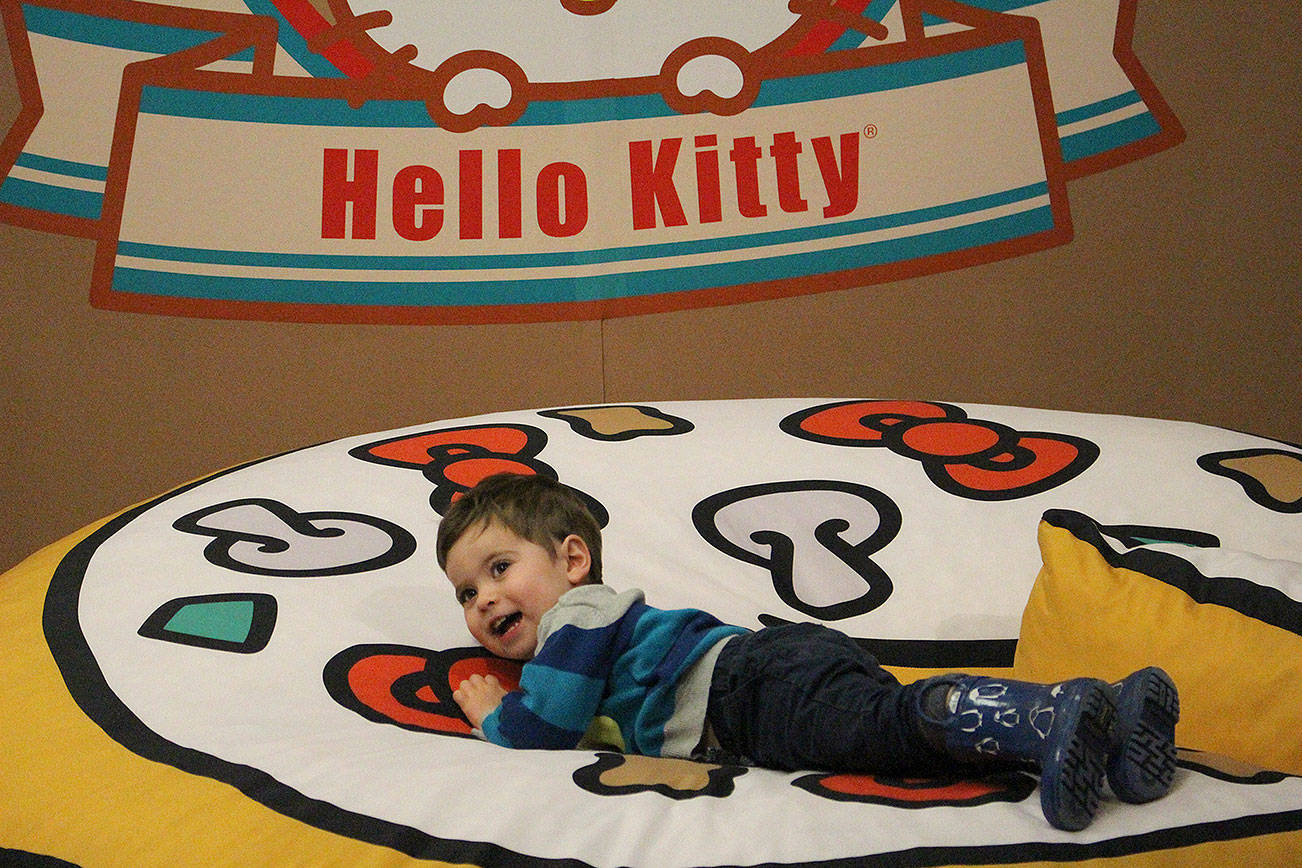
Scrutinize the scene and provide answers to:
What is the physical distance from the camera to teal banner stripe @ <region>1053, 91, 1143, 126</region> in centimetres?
208

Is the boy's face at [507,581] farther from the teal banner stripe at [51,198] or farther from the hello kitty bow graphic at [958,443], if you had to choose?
the teal banner stripe at [51,198]

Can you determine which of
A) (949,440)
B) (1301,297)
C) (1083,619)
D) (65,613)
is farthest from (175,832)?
(1301,297)

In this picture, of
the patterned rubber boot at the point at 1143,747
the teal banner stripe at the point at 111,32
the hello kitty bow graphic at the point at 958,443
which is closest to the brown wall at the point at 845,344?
the teal banner stripe at the point at 111,32

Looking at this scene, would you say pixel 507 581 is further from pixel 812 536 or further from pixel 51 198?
pixel 51 198

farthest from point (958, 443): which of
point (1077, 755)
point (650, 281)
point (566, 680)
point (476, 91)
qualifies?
point (476, 91)

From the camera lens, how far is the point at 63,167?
77.4 inches

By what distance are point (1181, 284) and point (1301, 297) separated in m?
0.21

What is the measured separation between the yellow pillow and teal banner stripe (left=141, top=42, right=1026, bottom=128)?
4.21 ft

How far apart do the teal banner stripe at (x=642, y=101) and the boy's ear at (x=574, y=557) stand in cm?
120

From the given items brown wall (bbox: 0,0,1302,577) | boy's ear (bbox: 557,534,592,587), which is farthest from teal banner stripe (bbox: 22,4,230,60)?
boy's ear (bbox: 557,534,592,587)

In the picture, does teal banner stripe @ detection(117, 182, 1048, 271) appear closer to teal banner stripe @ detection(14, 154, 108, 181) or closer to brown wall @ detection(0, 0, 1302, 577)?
brown wall @ detection(0, 0, 1302, 577)

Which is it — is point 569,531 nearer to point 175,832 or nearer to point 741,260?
point 175,832

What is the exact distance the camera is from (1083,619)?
93 centimetres

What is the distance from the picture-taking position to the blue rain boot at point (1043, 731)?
658 millimetres
